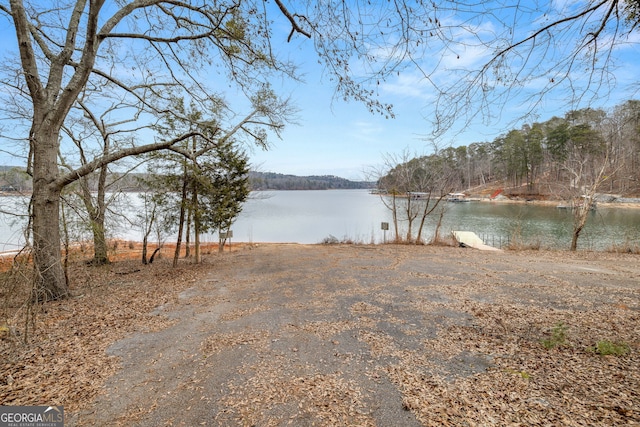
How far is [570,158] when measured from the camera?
13180 millimetres

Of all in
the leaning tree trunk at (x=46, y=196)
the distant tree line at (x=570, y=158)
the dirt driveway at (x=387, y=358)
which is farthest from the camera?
the leaning tree trunk at (x=46, y=196)

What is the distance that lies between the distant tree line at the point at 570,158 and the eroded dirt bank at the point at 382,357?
2.43 metres

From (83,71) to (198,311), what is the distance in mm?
4334

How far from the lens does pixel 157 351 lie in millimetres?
3344

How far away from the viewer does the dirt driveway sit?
220 centimetres

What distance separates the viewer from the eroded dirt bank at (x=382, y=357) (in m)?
2.20

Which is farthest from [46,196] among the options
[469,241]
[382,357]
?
[469,241]

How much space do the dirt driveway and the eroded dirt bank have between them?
2cm

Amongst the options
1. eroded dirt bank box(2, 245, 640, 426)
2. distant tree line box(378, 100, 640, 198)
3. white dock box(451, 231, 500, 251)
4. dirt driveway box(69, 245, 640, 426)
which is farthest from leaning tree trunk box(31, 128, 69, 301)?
white dock box(451, 231, 500, 251)

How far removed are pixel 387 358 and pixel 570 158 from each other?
1557cm

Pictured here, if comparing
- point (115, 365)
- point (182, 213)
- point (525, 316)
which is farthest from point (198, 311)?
point (525, 316)

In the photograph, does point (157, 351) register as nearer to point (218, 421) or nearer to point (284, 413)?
point (218, 421)

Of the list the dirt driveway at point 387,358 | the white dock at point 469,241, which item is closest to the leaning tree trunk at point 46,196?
the dirt driveway at point 387,358

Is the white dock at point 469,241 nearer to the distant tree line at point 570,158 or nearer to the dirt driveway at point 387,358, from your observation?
the distant tree line at point 570,158
